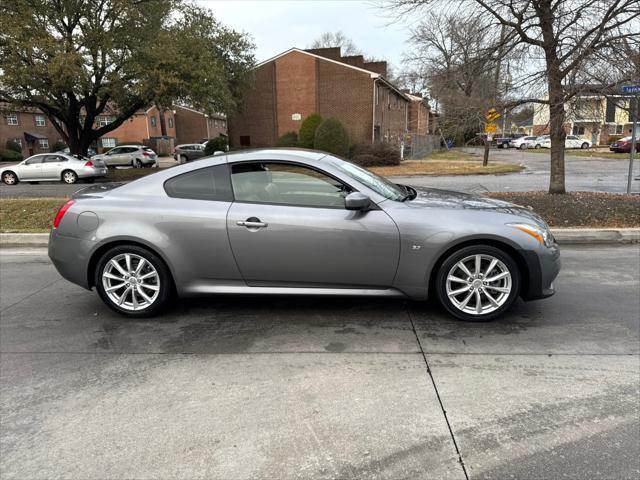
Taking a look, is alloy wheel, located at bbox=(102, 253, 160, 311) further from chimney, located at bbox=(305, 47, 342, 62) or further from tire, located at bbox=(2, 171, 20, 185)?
chimney, located at bbox=(305, 47, 342, 62)

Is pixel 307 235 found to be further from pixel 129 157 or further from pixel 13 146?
pixel 13 146

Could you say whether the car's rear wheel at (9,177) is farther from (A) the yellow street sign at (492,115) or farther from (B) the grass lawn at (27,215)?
(A) the yellow street sign at (492,115)

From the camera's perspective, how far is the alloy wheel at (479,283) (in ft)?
13.3

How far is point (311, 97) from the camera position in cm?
3369

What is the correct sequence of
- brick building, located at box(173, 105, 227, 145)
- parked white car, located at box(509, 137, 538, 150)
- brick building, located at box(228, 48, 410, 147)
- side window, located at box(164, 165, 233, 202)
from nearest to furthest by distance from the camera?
side window, located at box(164, 165, 233, 202) → brick building, located at box(228, 48, 410, 147) → parked white car, located at box(509, 137, 538, 150) → brick building, located at box(173, 105, 227, 145)

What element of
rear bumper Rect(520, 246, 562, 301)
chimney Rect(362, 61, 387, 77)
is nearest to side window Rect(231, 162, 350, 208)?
rear bumper Rect(520, 246, 562, 301)

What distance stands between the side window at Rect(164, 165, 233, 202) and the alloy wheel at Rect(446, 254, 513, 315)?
213 cm

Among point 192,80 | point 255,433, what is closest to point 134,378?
point 255,433

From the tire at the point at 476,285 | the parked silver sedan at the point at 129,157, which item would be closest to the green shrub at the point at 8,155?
the parked silver sedan at the point at 129,157

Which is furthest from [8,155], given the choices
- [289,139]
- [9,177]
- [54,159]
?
[54,159]

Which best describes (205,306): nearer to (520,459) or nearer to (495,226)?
(495,226)

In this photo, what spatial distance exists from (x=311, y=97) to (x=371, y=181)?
101 ft

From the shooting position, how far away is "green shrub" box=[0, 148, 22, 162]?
4203cm

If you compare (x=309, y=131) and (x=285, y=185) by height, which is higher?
(x=309, y=131)
